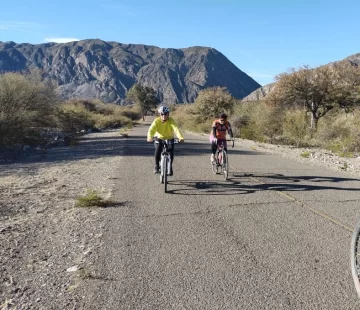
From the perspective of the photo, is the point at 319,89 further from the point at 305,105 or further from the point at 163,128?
the point at 163,128

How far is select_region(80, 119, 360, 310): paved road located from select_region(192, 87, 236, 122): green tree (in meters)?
35.9

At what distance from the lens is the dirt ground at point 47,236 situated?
4.59 metres

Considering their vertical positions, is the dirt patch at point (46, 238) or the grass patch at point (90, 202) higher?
the grass patch at point (90, 202)

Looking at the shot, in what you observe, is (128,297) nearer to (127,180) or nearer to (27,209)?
(27,209)

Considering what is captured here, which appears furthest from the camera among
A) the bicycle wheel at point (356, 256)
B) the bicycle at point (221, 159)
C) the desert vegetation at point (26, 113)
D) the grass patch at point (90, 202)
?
the desert vegetation at point (26, 113)

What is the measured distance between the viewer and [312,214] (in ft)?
25.2

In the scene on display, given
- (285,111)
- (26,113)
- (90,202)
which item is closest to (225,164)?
(90,202)

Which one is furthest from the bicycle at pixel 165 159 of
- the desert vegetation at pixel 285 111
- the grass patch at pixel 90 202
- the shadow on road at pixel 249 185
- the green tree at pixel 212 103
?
the green tree at pixel 212 103

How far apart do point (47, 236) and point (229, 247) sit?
10.3 ft

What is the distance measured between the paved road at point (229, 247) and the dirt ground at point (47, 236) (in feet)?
1.06

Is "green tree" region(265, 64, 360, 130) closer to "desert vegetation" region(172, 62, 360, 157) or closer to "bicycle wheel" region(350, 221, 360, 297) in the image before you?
"desert vegetation" region(172, 62, 360, 157)

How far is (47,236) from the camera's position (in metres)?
6.68

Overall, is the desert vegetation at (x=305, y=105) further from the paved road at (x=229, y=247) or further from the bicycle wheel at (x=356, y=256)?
the bicycle wheel at (x=356, y=256)

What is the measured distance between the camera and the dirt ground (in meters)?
4.59
